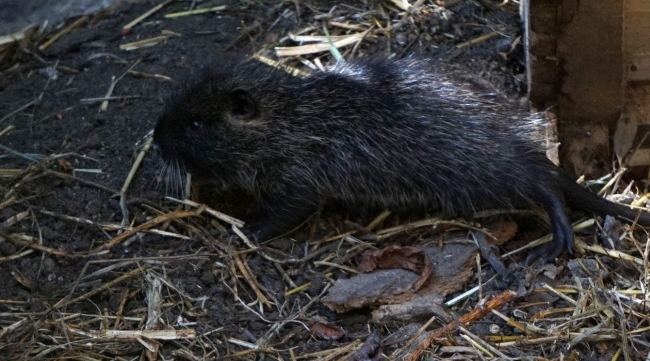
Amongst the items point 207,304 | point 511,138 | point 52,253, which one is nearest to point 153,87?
point 52,253

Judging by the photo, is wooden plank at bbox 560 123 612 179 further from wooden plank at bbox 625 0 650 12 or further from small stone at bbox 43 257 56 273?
small stone at bbox 43 257 56 273

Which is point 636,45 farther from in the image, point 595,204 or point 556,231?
point 556,231

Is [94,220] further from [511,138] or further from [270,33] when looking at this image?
[511,138]

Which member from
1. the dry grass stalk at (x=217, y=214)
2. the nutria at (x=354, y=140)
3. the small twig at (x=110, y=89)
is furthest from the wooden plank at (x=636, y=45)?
the small twig at (x=110, y=89)

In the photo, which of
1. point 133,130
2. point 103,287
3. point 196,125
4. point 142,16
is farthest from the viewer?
point 142,16

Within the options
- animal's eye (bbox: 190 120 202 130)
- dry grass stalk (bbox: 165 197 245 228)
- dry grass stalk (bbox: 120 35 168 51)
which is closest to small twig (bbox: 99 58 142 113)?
dry grass stalk (bbox: 120 35 168 51)

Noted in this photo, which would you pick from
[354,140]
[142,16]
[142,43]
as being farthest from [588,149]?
[142,16]

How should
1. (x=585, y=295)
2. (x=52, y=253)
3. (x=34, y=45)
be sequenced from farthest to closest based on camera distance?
(x=34, y=45) → (x=52, y=253) → (x=585, y=295)
